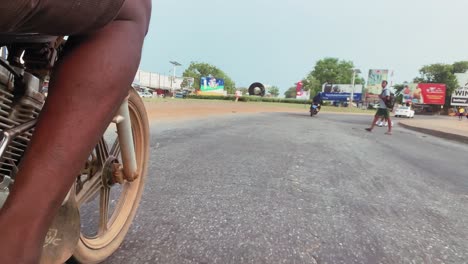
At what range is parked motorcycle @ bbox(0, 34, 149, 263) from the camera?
1188mm

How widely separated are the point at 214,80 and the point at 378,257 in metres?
86.5

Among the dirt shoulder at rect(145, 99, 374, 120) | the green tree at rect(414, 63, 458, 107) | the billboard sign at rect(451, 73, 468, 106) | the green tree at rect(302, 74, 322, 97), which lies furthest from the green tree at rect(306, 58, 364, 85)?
the dirt shoulder at rect(145, 99, 374, 120)

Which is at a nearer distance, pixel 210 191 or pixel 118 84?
pixel 118 84

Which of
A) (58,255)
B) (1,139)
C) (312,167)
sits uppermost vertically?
(1,139)

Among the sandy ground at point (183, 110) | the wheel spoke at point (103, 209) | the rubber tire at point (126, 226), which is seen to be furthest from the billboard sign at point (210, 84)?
the wheel spoke at point (103, 209)

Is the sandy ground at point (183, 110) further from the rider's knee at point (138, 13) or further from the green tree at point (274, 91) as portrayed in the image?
the green tree at point (274, 91)

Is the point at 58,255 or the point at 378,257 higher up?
the point at 58,255

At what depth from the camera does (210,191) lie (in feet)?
10.3

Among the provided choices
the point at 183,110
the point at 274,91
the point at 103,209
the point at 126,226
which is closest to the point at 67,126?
the point at 103,209

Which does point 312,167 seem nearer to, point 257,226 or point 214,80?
point 257,226

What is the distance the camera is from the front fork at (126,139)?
142 cm

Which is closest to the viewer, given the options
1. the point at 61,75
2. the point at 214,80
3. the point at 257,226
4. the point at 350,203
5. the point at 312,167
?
the point at 61,75

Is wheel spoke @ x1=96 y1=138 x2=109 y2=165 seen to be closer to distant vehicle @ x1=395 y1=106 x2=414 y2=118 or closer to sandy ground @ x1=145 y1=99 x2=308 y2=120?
sandy ground @ x1=145 y1=99 x2=308 y2=120

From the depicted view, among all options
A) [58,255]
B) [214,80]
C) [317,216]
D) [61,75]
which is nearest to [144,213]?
[317,216]
